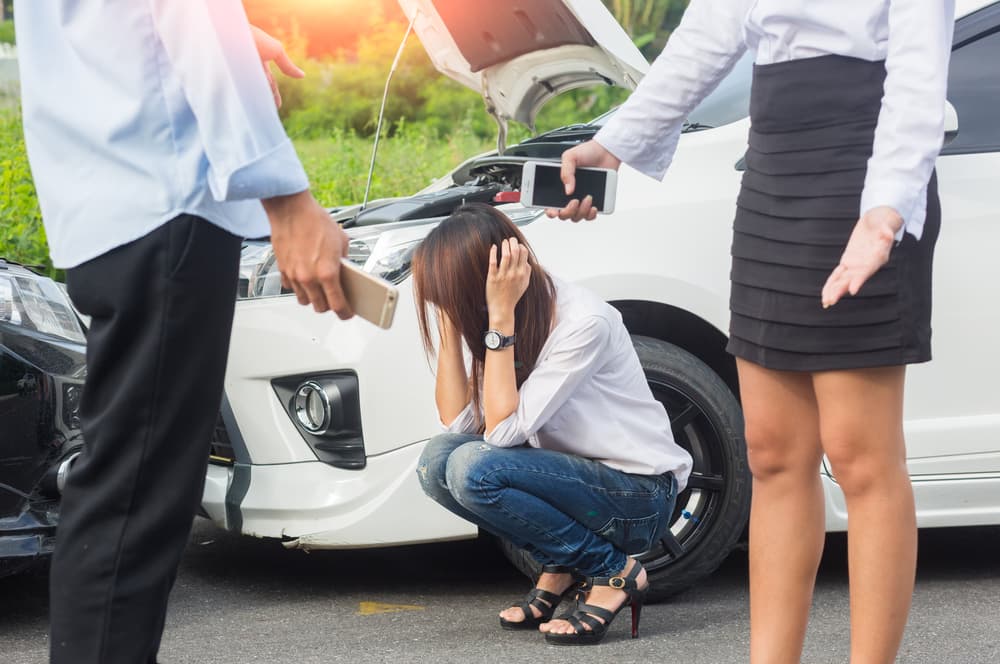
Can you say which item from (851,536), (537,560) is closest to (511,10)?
(537,560)

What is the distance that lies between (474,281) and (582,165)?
617 millimetres

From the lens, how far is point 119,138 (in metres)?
1.65

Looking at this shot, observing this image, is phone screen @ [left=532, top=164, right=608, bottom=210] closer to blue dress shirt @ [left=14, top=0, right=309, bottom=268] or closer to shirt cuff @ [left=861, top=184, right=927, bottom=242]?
shirt cuff @ [left=861, top=184, right=927, bottom=242]

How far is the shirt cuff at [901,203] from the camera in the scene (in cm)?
191

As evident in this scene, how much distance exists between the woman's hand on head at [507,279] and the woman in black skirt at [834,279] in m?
0.78

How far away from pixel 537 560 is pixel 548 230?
799mm

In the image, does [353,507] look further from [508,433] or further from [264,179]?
[264,179]

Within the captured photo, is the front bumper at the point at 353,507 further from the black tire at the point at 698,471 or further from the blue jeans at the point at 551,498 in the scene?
the black tire at the point at 698,471

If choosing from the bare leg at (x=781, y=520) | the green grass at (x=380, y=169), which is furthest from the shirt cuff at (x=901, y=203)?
the green grass at (x=380, y=169)

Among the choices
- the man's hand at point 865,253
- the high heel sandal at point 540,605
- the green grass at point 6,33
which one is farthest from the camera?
the green grass at point 6,33

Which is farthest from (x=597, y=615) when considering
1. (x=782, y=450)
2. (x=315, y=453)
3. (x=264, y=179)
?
(x=264, y=179)

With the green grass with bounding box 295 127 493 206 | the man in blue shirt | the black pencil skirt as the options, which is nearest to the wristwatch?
the black pencil skirt

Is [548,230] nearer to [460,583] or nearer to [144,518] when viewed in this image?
[460,583]

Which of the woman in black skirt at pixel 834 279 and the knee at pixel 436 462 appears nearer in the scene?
the woman in black skirt at pixel 834 279
